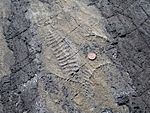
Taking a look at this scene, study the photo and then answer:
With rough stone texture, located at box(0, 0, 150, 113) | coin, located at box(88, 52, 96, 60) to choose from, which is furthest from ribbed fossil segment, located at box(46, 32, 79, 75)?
coin, located at box(88, 52, 96, 60)

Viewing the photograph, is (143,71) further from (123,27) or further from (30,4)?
(30,4)

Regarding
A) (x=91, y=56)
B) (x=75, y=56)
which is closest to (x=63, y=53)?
(x=75, y=56)

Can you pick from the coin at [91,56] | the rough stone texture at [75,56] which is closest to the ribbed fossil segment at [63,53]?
the rough stone texture at [75,56]

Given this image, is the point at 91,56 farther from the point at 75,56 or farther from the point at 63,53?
the point at 63,53

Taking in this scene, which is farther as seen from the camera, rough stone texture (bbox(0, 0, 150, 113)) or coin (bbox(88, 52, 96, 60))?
coin (bbox(88, 52, 96, 60))

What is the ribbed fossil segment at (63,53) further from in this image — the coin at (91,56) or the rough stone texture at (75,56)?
the coin at (91,56)

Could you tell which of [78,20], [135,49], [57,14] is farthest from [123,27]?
[57,14]

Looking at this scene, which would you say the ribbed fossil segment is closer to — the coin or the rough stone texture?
the rough stone texture

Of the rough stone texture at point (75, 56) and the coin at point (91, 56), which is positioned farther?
the coin at point (91, 56)
